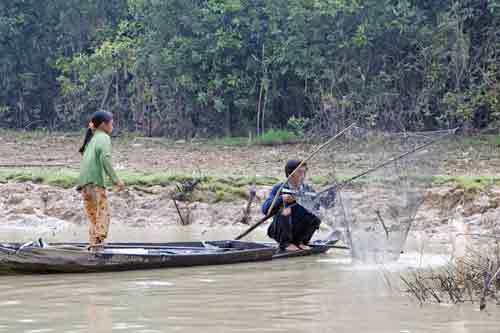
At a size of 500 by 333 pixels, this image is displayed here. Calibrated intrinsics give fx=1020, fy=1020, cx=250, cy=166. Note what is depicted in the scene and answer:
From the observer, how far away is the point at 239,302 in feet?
25.8

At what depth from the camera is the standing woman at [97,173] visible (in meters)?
9.70

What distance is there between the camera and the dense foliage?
730 inches

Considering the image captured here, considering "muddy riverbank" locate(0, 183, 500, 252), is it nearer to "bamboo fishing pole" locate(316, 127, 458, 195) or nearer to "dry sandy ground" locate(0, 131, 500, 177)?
"dry sandy ground" locate(0, 131, 500, 177)

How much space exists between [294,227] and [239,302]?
2982 mm

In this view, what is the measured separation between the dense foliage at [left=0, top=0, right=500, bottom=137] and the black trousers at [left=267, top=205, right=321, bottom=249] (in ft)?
26.0

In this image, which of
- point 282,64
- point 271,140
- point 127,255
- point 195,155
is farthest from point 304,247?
point 282,64

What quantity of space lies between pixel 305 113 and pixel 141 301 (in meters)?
12.7

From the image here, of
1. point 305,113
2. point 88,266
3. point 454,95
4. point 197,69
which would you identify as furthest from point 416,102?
point 88,266

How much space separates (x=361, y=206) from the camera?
978 cm

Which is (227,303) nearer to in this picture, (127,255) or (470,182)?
(127,255)

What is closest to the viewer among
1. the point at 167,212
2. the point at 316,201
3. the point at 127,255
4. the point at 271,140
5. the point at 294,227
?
the point at 127,255

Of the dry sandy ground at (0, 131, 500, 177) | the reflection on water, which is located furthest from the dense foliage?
the reflection on water

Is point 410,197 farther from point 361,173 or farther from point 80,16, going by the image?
point 80,16

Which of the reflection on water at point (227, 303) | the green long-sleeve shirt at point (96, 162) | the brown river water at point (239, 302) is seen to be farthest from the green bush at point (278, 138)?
the green long-sleeve shirt at point (96, 162)
